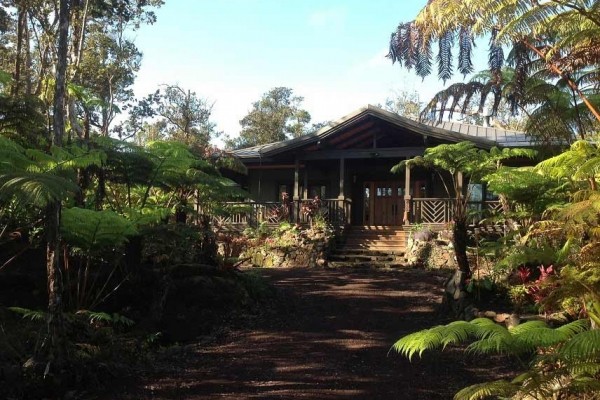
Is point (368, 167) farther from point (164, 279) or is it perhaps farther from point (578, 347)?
point (578, 347)

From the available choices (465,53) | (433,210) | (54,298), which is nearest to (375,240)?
(433,210)

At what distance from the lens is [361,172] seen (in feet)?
67.4

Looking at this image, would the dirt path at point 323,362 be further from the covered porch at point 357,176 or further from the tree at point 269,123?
the tree at point 269,123

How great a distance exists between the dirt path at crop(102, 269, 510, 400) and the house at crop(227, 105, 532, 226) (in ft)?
27.3

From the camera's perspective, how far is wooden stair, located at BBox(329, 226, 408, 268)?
51.0 feet

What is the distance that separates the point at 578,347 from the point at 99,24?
27.2m

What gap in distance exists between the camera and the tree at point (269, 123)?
146ft

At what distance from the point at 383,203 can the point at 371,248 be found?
4.01 meters

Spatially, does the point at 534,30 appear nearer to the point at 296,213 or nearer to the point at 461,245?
the point at 461,245

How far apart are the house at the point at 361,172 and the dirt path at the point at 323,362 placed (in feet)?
27.3

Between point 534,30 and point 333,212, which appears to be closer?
point 534,30

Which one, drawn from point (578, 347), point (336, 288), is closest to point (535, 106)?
point (336, 288)

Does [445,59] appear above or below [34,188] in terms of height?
above

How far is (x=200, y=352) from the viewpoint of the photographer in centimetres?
702
